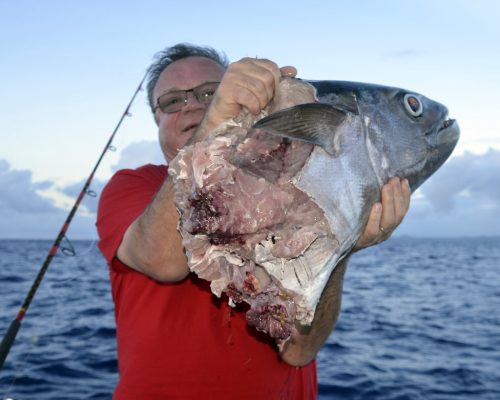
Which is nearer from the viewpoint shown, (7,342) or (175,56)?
A: (175,56)

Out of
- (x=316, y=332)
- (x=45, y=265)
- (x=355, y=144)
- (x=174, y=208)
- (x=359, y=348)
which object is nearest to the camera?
(x=355, y=144)

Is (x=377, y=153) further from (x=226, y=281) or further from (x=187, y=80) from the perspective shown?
(x=187, y=80)

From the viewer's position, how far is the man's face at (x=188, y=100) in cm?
384

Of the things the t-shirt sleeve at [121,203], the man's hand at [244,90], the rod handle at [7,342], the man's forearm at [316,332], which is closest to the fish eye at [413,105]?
the man's hand at [244,90]

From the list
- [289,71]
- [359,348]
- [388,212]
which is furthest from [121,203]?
[359,348]

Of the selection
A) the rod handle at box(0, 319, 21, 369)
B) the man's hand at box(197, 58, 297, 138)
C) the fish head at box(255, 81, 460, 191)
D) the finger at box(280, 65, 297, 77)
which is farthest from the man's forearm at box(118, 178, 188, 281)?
the rod handle at box(0, 319, 21, 369)

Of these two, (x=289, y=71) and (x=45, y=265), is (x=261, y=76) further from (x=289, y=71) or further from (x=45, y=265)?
(x=45, y=265)

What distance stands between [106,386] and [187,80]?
20.2 feet

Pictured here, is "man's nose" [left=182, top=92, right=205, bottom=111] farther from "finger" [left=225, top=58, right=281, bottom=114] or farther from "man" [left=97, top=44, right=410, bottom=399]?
"finger" [left=225, top=58, right=281, bottom=114]

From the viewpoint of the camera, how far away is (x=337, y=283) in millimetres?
3318

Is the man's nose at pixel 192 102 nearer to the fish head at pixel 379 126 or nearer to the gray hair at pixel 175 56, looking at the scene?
the gray hair at pixel 175 56

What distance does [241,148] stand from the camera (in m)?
2.05

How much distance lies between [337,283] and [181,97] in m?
1.69

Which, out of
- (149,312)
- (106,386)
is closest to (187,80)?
(149,312)
